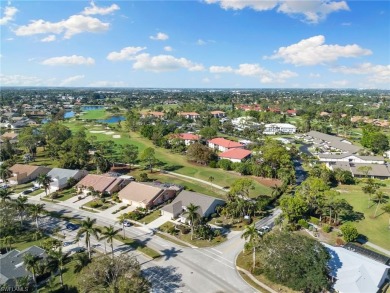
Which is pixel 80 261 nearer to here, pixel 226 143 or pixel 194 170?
pixel 194 170

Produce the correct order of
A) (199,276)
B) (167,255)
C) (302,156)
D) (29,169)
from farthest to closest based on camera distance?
(302,156), (29,169), (167,255), (199,276)

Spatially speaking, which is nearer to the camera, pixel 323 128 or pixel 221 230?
pixel 221 230

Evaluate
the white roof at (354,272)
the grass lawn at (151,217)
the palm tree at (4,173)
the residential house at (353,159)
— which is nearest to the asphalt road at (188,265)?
the grass lawn at (151,217)

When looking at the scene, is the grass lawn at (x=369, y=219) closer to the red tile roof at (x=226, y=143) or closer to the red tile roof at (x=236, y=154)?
the red tile roof at (x=236, y=154)

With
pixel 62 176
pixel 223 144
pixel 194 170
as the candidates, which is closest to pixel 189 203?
pixel 194 170

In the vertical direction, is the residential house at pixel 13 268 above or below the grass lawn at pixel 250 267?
above

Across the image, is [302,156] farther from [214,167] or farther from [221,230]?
[221,230]

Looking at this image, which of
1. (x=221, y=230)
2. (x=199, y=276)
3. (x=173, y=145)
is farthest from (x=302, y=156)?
(x=199, y=276)
